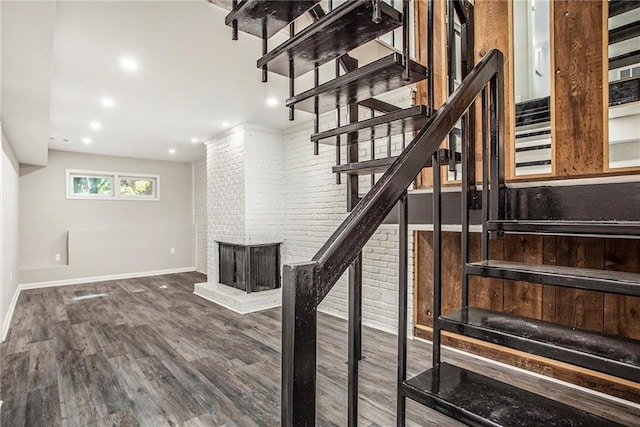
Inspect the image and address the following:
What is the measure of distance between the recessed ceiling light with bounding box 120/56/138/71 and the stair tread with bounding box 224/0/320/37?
1.73 metres

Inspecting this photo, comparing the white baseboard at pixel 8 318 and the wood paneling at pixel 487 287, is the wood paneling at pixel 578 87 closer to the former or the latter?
the wood paneling at pixel 487 287

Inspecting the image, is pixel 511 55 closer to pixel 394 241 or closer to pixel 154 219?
pixel 394 241

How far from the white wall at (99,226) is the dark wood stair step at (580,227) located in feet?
23.6

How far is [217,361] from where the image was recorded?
9.36 ft

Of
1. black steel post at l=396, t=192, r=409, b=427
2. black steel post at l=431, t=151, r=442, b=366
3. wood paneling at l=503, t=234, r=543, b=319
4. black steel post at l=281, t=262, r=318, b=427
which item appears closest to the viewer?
black steel post at l=281, t=262, r=318, b=427

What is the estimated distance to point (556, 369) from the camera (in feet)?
7.87

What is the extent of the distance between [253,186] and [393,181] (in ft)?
13.3

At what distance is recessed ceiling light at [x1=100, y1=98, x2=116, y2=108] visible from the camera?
3.70 m

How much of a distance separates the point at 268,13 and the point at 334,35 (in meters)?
0.30

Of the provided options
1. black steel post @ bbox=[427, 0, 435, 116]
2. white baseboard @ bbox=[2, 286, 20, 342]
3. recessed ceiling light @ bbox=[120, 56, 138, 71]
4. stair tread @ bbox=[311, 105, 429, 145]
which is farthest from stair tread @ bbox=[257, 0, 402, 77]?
white baseboard @ bbox=[2, 286, 20, 342]

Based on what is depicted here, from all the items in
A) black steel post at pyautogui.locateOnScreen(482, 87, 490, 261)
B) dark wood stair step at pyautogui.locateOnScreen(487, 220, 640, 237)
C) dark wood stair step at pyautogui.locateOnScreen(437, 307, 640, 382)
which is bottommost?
dark wood stair step at pyautogui.locateOnScreen(437, 307, 640, 382)

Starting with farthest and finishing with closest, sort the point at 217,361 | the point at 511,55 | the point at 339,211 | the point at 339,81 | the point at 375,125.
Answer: the point at 339,211
the point at 217,361
the point at 511,55
the point at 375,125
the point at 339,81

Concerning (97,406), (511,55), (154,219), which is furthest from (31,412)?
(154,219)

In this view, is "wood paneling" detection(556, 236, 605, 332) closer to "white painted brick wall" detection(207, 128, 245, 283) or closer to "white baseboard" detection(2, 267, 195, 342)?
"white painted brick wall" detection(207, 128, 245, 283)
